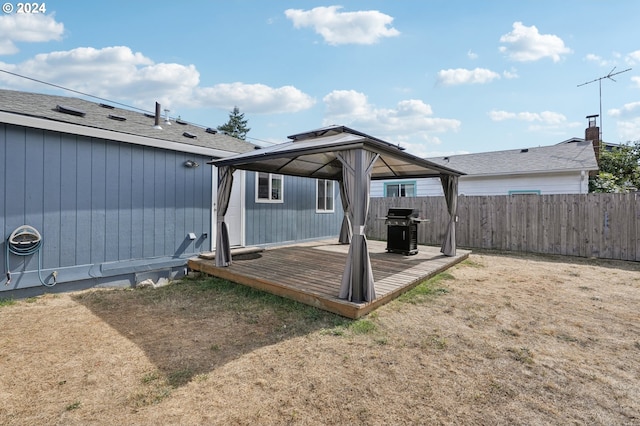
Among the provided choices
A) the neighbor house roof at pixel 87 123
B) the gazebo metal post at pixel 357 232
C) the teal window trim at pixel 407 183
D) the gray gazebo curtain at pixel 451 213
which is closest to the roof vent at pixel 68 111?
the neighbor house roof at pixel 87 123

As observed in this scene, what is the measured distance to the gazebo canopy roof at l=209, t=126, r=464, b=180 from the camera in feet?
12.7

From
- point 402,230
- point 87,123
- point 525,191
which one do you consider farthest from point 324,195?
point 525,191

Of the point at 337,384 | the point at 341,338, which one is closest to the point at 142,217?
the point at 341,338

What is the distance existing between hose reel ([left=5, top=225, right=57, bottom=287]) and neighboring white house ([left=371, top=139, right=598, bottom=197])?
1056cm

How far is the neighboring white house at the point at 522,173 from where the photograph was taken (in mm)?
10117

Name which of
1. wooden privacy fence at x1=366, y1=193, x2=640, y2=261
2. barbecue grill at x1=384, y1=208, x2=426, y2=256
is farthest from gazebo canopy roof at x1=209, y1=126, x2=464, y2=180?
wooden privacy fence at x1=366, y1=193, x2=640, y2=261

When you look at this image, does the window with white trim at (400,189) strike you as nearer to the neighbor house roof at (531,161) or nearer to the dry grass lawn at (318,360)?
the neighbor house roof at (531,161)

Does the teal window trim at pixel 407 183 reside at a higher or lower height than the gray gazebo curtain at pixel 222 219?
higher

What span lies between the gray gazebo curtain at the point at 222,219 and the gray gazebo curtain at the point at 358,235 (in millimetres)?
2571

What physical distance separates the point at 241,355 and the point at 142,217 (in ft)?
12.5

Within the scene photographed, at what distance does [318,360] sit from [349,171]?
84.5 inches

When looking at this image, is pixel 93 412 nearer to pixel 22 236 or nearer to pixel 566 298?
pixel 22 236

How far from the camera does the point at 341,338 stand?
9.94 feet

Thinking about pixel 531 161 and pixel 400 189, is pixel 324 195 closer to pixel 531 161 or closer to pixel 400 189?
pixel 400 189
